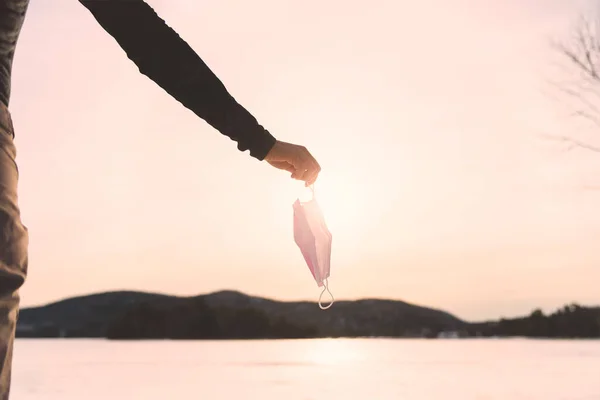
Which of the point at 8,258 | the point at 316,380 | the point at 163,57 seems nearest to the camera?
the point at 8,258

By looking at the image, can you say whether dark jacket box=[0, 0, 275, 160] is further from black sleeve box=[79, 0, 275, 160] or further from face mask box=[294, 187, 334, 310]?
face mask box=[294, 187, 334, 310]

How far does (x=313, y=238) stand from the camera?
6.08 feet

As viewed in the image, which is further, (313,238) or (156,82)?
(313,238)

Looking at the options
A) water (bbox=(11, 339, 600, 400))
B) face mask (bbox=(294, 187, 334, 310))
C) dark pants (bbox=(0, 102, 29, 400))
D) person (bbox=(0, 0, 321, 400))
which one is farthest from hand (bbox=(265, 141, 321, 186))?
water (bbox=(11, 339, 600, 400))

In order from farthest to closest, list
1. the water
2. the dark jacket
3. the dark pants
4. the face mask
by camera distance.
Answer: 1. the water
2. the face mask
3. the dark jacket
4. the dark pants

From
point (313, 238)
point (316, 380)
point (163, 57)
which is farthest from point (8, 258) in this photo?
point (316, 380)

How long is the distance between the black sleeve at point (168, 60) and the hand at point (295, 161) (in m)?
0.12

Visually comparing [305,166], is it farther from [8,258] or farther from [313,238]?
[8,258]

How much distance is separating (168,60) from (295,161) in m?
0.34

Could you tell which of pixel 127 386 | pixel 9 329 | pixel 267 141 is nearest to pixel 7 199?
pixel 9 329

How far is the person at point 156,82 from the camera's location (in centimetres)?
91

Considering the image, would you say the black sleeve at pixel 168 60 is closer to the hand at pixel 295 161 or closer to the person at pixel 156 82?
the person at pixel 156 82

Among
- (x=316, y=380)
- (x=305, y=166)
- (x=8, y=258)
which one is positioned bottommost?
(x=8, y=258)

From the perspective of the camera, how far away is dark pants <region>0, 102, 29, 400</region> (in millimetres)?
896
